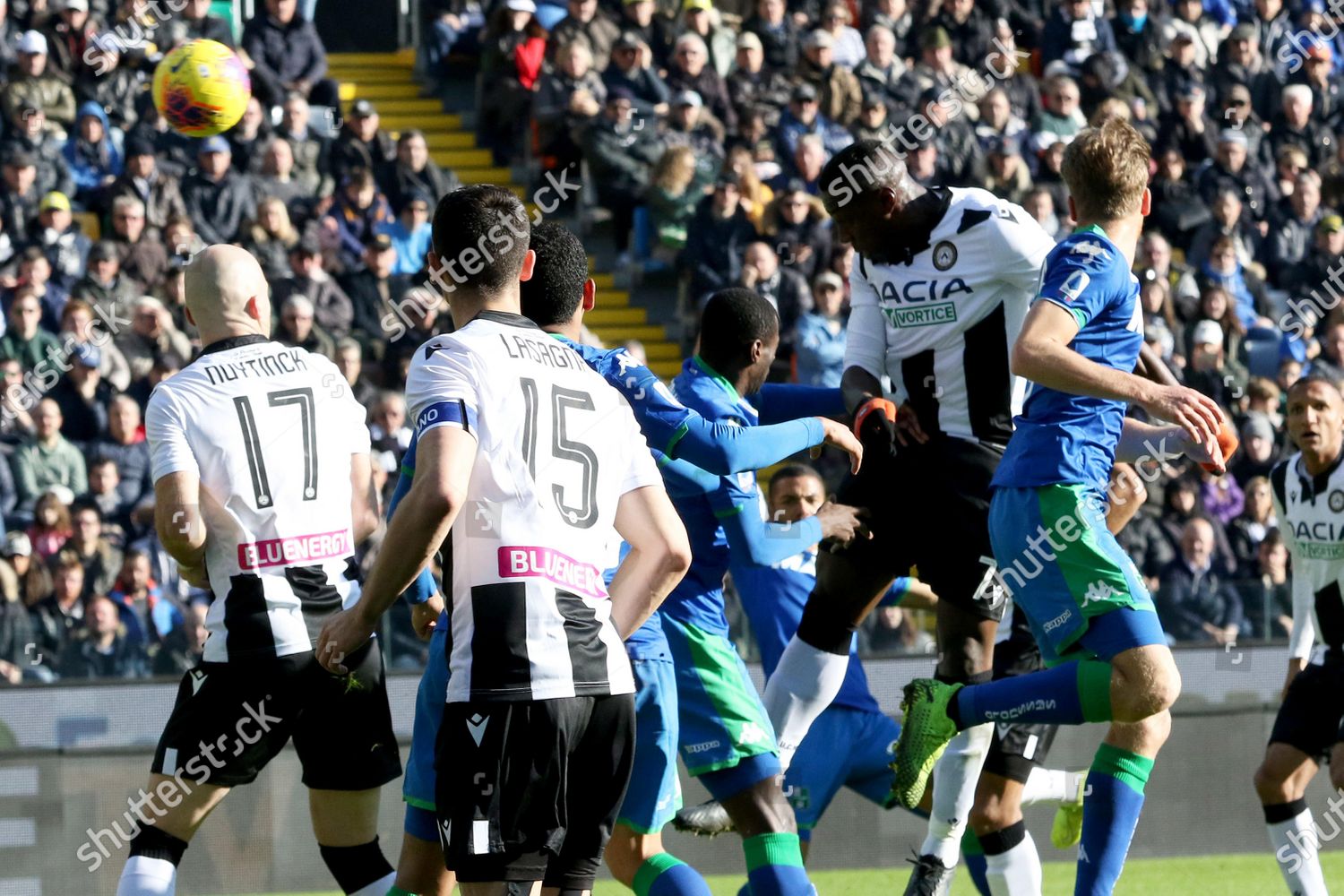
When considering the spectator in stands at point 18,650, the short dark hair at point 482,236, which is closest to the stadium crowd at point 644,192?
the spectator in stands at point 18,650

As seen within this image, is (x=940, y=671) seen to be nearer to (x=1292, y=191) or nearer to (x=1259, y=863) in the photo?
(x=1259, y=863)

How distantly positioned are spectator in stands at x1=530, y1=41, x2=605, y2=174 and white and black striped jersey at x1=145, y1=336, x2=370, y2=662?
1015 cm

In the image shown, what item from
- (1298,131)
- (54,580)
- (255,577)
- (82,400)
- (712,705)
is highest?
(255,577)

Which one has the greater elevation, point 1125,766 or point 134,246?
point 1125,766

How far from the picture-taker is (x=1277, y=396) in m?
13.9

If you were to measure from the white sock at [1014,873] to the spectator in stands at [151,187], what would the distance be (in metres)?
8.82

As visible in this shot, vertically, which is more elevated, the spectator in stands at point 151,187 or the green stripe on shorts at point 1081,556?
the green stripe on shorts at point 1081,556

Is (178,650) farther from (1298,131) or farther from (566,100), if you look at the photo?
(1298,131)

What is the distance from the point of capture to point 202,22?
15320 mm

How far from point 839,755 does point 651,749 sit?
2.70 m

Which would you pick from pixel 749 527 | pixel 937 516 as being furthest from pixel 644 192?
pixel 749 527

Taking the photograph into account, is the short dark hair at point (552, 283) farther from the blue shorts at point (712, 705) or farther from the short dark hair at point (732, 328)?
the blue shorts at point (712, 705)

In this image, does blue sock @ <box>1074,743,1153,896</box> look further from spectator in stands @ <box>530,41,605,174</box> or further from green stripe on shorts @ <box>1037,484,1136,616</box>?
spectator in stands @ <box>530,41,605,174</box>

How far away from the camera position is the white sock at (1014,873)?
262 inches
